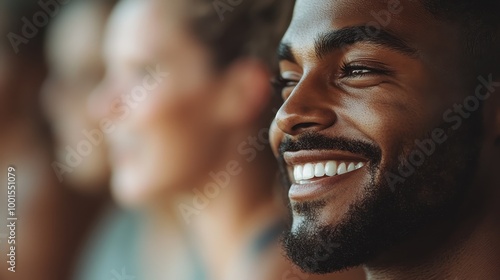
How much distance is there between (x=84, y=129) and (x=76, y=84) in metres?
0.08

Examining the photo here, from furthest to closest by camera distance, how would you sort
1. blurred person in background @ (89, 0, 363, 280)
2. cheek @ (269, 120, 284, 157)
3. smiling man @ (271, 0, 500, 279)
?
blurred person in background @ (89, 0, 363, 280) → cheek @ (269, 120, 284, 157) → smiling man @ (271, 0, 500, 279)

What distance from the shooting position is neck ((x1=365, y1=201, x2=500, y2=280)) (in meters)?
0.91

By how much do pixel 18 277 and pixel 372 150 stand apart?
67 cm

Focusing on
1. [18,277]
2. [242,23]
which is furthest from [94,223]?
[242,23]

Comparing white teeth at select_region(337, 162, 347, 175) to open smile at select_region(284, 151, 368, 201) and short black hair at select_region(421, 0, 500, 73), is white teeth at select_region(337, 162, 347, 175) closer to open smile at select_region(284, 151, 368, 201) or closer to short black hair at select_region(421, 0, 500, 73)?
open smile at select_region(284, 151, 368, 201)

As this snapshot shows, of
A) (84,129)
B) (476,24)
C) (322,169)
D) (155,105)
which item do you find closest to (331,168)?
(322,169)

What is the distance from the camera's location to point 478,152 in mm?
903

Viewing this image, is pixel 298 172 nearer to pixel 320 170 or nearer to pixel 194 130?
pixel 320 170

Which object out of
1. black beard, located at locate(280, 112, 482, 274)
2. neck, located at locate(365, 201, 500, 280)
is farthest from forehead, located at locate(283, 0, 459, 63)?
neck, located at locate(365, 201, 500, 280)

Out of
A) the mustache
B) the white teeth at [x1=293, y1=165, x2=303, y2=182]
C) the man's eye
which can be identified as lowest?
the white teeth at [x1=293, y1=165, x2=303, y2=182]

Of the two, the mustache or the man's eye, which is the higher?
the man's eye

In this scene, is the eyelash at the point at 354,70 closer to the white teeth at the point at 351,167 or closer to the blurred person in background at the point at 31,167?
the white teeth at the point at 351,167

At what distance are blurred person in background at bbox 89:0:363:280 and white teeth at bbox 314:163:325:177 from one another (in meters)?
0.22

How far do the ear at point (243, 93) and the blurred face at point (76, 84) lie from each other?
217mm
